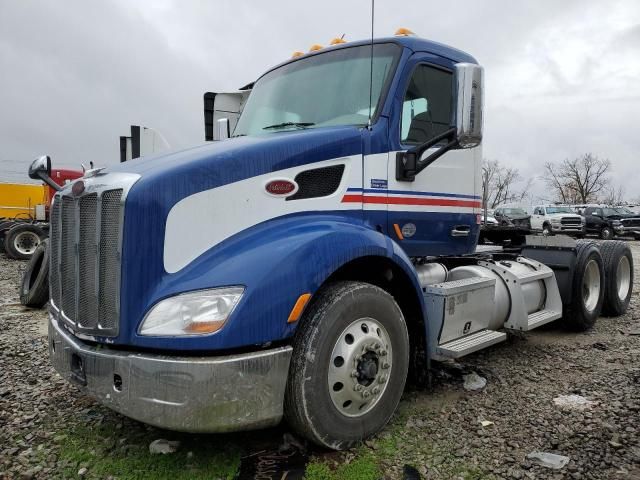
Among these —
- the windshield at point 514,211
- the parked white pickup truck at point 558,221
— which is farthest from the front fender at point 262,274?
the windshield at point 514,211

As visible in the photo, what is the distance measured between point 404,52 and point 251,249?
2.07m

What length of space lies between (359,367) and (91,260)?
5.33ft

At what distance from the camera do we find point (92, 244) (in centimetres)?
281

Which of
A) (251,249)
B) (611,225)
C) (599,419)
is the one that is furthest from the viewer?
(611,225)

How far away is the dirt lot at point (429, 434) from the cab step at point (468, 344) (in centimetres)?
40

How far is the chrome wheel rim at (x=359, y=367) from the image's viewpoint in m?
2.92

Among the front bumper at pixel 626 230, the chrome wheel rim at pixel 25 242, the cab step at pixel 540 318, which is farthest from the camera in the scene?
the front bumper at pixel 626 230

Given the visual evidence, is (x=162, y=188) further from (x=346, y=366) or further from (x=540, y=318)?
(x=540, y=318)

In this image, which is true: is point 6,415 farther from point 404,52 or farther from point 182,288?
point 404,52

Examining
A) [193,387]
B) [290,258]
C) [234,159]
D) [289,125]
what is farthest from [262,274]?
[289,125]

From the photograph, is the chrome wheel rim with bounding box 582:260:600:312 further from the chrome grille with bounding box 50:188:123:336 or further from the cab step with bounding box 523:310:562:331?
the chrome grille with bounding box 50:188:123:336

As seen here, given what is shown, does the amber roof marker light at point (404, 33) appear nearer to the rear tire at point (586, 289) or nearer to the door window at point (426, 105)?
the door window at point (426, 105)

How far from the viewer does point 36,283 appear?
715cm

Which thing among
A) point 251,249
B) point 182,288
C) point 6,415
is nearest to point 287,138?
point 251,249
